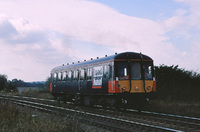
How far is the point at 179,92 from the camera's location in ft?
62.4

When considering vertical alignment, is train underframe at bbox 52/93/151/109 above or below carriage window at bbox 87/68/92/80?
below

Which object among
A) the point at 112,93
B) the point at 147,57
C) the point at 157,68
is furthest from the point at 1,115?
the point at 157,68

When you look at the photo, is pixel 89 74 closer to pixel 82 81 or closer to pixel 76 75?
pixel 82 81

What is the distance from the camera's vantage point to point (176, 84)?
1995 cm

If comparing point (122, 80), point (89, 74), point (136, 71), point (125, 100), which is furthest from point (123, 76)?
point (89, 74)

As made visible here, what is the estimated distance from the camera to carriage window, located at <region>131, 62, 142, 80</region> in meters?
15.3

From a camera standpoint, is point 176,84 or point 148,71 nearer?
point 148,71

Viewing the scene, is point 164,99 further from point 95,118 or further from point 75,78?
point 95,118

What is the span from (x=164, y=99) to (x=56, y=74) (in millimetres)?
10090

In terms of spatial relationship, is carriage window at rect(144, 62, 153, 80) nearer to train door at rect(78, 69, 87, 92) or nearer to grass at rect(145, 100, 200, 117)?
grass at rect(145, 100, 200, 117)

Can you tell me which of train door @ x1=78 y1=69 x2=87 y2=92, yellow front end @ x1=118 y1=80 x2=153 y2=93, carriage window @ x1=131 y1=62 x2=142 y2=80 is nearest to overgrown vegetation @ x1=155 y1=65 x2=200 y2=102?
yellow front end @ x1=118 y1=80 x2=153 y2=93

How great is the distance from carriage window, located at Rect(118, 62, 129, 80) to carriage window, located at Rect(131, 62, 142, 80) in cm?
36

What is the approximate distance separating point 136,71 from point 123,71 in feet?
2.55

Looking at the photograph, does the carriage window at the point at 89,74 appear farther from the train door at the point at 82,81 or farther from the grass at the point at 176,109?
the grass at the point at 176,109
